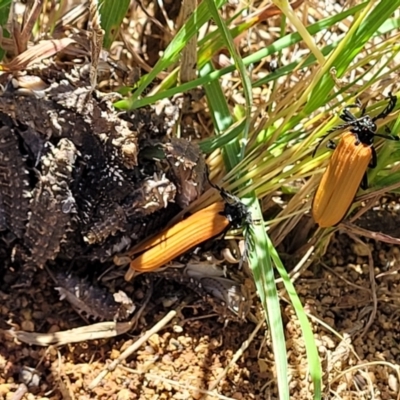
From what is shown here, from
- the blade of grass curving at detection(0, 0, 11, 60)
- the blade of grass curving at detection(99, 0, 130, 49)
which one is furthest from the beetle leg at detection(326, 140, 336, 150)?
the blade of grass curving at detection(0, 0, 11, 60)

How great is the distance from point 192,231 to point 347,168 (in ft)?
1.11

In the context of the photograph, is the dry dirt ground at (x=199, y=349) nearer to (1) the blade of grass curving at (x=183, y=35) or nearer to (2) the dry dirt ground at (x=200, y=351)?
(2) the dry dirt ground at (x=200, y=351)

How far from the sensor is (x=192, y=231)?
160 cm

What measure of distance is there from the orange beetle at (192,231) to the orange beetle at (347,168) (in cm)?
16

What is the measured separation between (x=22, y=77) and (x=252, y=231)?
54cm

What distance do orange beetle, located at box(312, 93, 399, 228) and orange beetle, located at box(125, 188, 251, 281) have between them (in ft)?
0.51

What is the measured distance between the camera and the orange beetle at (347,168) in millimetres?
1476

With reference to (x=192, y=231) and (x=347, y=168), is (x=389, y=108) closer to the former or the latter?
(x=347, y=168)

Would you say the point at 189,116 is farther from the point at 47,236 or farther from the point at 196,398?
the point at 196,398

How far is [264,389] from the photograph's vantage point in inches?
66.1

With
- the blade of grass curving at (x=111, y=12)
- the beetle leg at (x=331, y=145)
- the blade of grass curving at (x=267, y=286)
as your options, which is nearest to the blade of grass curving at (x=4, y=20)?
the blade of grass curving at (x=111, y=12)

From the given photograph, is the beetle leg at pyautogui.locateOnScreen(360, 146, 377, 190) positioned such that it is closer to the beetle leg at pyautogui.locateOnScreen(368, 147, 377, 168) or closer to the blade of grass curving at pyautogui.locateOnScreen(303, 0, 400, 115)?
the beetle leg at pyautogui.locateOnScreen(368, 147, 377, 168)

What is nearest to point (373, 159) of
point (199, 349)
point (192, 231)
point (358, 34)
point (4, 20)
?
point (358, 34)

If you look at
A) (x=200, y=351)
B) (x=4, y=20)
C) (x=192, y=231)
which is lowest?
(x=200, y=351)
